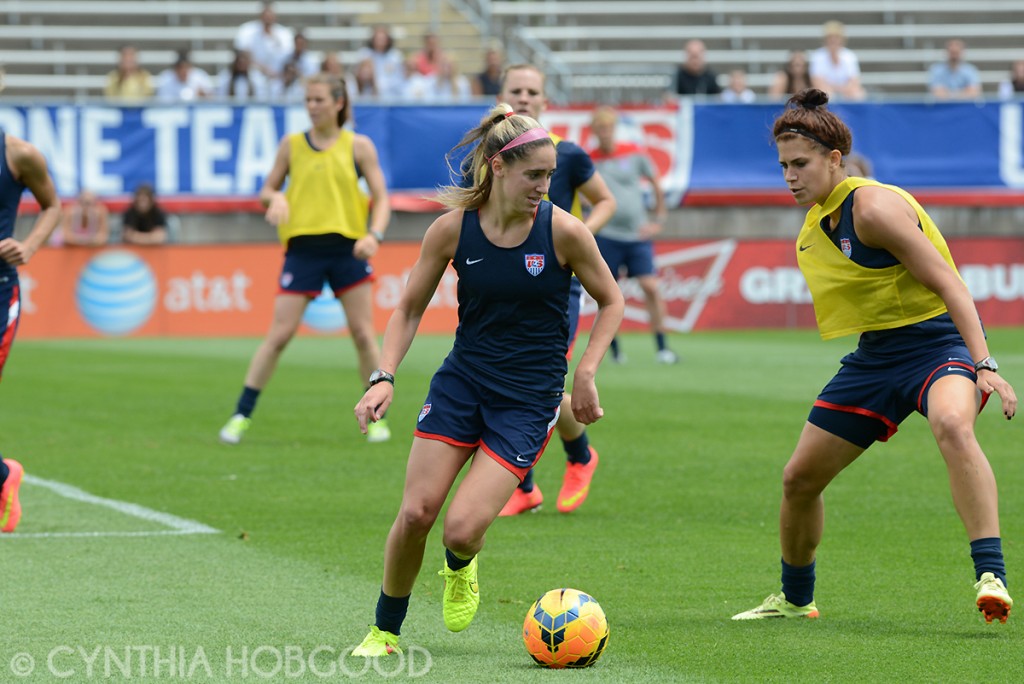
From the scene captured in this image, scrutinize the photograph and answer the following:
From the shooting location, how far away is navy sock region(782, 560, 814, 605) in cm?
619

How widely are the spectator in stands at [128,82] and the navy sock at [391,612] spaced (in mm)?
19733

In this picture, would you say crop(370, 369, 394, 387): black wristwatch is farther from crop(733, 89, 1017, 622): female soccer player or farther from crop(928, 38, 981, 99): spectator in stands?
crop(928, 38, 981, 99): spectator in stands

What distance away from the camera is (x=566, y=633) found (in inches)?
212

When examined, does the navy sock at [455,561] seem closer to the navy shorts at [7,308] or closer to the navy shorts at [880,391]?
the navy shorts at [880,391]

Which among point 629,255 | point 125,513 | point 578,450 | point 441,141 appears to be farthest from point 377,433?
point 441,141

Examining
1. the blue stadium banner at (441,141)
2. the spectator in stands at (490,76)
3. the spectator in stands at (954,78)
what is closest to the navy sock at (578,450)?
the blue stadium banner at (441,141)

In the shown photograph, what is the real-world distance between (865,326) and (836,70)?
793 inches

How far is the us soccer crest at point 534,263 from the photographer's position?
5.68 metres

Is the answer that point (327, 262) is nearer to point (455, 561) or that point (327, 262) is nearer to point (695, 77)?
point (455, 561)

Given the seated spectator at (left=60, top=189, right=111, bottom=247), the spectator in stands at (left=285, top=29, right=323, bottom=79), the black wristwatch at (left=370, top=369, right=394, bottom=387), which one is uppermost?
the black wristwatch at (left=370, top=369, right=394, bottom=387)

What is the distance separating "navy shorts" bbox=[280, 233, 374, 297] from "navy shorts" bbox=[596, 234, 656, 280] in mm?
6853

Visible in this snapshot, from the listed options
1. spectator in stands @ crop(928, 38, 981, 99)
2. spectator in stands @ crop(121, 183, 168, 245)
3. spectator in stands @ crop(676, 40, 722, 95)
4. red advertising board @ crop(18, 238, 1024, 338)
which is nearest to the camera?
red advertising board @ crop(18, 238, 1024, 338)

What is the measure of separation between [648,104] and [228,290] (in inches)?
265

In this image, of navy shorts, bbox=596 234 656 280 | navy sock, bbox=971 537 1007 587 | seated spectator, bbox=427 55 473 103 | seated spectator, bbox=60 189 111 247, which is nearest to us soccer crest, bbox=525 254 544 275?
navy sock, bbox=971 537 1007 587
